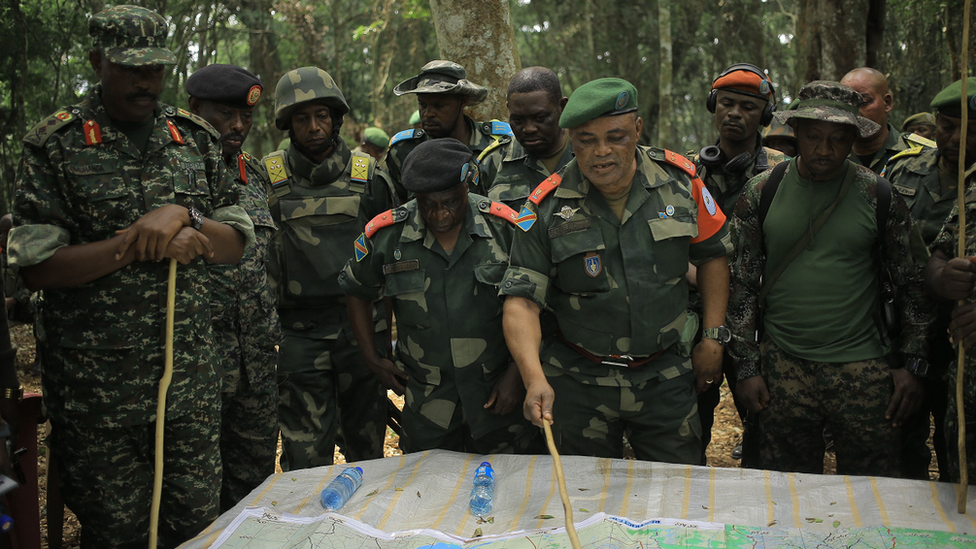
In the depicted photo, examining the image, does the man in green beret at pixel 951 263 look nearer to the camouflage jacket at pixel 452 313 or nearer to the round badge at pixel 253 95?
the camouflage jacket at pixel 452 313

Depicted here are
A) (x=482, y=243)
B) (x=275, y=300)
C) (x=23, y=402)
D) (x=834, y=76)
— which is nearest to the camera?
(x=23, y=402)

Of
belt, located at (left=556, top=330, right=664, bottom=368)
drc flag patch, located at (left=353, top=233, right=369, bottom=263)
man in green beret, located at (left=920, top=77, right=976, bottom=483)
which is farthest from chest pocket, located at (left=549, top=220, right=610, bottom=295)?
man in green beret, located at (left=920, top=77, right=976, bottom=483)

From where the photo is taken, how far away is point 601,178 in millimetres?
2758

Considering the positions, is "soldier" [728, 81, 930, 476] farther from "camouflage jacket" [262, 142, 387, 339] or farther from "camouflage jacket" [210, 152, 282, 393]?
"camouflage jacket" [210, 152, 282, 393]

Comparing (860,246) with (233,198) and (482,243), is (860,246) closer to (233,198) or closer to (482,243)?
(482,243)

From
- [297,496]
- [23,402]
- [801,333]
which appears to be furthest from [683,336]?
[23,402]

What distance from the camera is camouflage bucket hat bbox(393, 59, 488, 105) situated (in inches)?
156

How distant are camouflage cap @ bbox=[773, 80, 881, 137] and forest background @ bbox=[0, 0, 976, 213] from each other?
8.30 ft

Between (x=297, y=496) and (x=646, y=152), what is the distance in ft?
5.93

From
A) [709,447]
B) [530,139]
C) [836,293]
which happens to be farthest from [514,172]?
[709,447]

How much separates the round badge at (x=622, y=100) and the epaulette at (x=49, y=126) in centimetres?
181

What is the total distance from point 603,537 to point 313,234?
215 cm

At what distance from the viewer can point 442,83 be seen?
4004 mm

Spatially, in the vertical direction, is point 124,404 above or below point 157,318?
below
